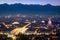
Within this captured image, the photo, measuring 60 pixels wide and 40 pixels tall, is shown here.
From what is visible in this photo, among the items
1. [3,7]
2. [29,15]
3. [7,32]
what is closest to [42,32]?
[29,15]

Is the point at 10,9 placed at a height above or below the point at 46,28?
above

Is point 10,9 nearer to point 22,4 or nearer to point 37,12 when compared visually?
point 22,4

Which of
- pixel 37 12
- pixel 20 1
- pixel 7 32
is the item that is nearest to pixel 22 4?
pixel 20 1

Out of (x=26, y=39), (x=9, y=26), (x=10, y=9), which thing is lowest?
(x=26, y=39)

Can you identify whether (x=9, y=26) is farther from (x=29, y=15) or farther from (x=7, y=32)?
(x=29, y=15)

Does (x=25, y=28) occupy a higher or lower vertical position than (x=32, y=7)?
lower
